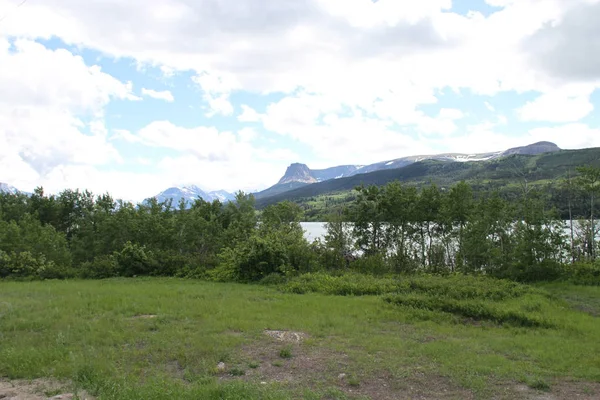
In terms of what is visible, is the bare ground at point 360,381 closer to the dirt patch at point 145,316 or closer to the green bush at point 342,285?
the dirt patch at point 145,316

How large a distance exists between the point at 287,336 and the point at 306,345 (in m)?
0.97

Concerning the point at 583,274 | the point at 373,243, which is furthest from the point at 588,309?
the point at 373,243

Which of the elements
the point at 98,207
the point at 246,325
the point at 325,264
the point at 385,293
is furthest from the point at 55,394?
the point at 98,207

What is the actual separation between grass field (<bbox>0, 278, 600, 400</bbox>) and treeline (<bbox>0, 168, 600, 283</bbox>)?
4509 mm

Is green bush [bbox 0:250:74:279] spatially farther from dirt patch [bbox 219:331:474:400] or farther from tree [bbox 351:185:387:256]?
dirt patch [bbox 219:331:474:400]

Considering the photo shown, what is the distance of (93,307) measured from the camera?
542 inches

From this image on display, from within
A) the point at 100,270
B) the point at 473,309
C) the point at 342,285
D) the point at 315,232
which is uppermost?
the point at 100,270

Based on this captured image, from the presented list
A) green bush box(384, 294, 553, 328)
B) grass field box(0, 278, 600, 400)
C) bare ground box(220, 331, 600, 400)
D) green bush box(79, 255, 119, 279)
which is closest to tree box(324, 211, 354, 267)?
grass field box(0, 278, 600, 400)

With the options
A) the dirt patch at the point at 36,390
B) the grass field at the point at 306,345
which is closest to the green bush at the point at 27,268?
the grass field at the point at 306,345

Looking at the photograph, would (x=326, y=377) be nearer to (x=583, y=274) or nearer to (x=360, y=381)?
(x=360, y=381)

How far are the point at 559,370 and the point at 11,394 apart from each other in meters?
10.3

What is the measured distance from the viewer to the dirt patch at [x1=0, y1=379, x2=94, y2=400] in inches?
270

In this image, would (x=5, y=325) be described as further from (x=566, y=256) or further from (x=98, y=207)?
(x=98, y=207)

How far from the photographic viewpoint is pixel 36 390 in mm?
7246
